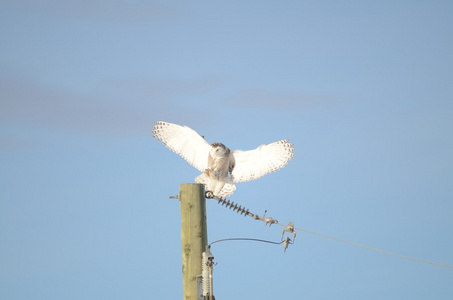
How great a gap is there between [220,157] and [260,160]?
612mm

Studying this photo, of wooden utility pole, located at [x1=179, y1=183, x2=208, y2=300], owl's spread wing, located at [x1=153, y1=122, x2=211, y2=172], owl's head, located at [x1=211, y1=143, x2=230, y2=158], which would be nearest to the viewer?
wooden utility pole, located at [x1=179, y1=183, x2=208, y2=300]

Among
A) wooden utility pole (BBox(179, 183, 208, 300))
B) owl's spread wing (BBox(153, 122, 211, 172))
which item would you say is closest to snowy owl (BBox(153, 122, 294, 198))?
owl's spread wing (BBox(153, 122, 211, 172))

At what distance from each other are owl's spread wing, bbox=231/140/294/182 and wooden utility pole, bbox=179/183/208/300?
2.36m

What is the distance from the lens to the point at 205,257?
8039 millimetres

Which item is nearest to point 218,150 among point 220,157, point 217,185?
point 220,157

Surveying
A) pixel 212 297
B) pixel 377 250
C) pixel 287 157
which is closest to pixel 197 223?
pixel 212 297

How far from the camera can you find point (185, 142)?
10789 mm

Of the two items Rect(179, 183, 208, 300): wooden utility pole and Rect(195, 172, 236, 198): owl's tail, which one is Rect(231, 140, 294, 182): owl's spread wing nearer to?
Rect(195, 172, 236, 198): owl's tail

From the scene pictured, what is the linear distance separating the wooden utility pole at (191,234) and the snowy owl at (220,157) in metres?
1.95

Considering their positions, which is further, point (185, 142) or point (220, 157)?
point (185, 142)

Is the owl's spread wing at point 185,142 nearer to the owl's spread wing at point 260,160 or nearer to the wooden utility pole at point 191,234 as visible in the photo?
the owl's spread wing at point 260,160

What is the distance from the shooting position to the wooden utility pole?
809cm

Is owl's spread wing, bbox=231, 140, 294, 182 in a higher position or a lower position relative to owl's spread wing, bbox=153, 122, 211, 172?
lower

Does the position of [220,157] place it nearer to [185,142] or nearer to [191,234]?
[185,142]
